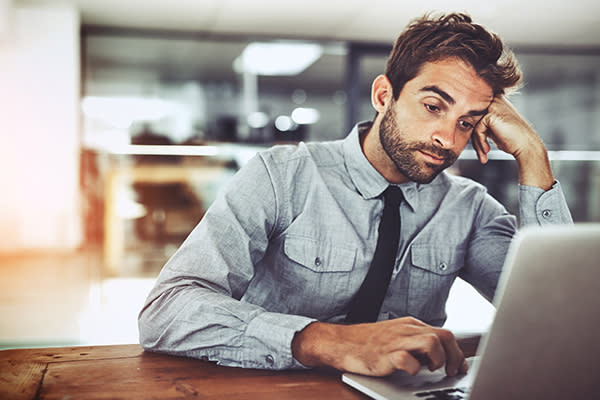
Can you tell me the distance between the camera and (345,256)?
1220 mm

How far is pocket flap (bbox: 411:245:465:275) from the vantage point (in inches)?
50.2

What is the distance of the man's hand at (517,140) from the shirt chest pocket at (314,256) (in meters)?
0.46

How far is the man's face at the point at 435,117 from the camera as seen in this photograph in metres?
1.23

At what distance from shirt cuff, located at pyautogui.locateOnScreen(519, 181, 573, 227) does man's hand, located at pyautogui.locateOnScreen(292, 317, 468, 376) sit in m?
0.65

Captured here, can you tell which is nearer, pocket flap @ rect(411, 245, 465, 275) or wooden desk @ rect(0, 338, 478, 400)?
wooden desk @ rect(0, 338, 478, 400)

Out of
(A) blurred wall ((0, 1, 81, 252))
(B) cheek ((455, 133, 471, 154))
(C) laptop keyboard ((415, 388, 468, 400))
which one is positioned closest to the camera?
(C) laptop keyboard ((415, 388, 468, 400))

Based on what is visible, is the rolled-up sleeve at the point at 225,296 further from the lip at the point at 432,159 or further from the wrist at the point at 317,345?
the lip at the point at 432,159

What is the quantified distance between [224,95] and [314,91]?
6.90ft

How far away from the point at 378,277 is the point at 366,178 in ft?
0.81

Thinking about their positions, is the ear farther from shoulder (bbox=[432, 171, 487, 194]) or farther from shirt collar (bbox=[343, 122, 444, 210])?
shoulder (bbox=[432, 171, 487, 194])

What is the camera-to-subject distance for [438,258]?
4.26ft

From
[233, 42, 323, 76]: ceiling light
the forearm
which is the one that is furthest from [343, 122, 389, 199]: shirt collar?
[233, 42, 323, 76]: ceiling light

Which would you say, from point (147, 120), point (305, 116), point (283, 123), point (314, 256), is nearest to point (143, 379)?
point (314, 256)

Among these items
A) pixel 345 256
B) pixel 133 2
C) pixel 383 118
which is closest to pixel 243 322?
pixel 345 256
